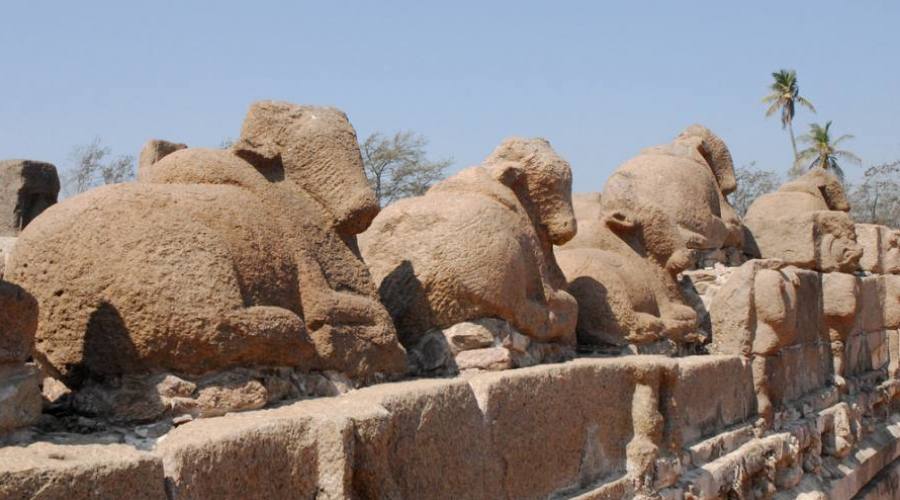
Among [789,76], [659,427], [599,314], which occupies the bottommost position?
[659,427]

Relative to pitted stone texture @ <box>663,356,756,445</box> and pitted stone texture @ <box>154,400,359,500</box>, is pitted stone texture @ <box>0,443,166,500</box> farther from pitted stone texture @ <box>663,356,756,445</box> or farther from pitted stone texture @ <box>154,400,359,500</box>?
pitted stone texture @ <box>663,356,756,445</box>

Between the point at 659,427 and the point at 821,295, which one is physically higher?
→ the point at 821,295

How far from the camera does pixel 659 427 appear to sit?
5121 millimetres

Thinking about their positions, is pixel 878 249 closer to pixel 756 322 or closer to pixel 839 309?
pixel 839 309

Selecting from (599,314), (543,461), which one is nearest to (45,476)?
(543,461)

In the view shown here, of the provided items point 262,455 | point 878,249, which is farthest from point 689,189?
point 262,455

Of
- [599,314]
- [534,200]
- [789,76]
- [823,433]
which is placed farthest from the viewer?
[789,76]

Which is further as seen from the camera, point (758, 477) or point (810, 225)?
point (810, 225)

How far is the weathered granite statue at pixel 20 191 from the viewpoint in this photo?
487cm

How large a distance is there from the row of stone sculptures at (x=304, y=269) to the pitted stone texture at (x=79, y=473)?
0.94 feet

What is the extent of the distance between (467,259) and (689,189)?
172 inches

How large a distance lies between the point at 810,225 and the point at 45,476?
7.71m

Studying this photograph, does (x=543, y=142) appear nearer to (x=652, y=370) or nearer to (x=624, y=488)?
(x=652, y=370)

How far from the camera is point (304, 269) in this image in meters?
3.50
